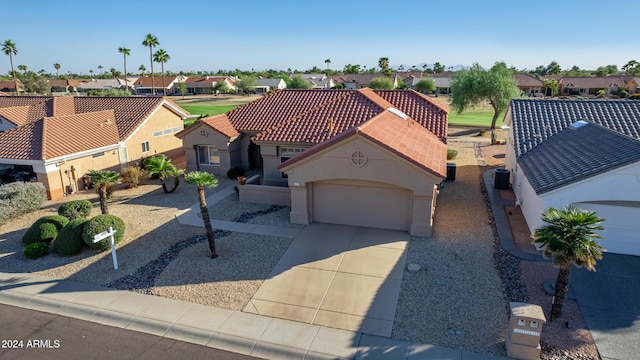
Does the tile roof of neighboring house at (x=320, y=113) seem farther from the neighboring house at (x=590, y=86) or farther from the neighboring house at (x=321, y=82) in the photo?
the neighboring house at (x=590, y=86)

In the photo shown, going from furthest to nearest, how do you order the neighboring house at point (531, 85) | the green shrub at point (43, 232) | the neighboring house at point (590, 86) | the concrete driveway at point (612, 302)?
the neighboring house at point (590, 86) < the neighboring house at point (531, 85) < the green shrub at point (43, 232) < the concrete driveway at point (612, 302)

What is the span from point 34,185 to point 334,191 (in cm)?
1501

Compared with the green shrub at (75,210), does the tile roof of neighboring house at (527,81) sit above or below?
above

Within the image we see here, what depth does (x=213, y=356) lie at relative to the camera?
32.3ft

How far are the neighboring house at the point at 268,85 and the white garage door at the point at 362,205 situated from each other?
308 ft

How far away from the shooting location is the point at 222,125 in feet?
84.2

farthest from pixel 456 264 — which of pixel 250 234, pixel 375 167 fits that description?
pixel 250 234

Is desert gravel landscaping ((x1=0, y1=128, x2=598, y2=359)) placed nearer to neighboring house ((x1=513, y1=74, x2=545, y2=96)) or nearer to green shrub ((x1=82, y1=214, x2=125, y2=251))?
green shrub ((x1=82, y1=214, x2=125, y2=251))

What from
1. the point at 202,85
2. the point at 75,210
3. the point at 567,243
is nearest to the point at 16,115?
the point at 75,210

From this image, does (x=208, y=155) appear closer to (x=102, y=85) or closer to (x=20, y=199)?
(x=20, y=199)

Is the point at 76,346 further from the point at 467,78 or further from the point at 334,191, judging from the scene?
the point at 467,78

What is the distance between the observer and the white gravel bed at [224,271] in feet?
40.3

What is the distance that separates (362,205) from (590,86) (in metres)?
96.4

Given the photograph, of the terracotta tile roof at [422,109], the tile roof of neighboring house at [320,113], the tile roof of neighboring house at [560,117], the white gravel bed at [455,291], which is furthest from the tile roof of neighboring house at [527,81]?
the white gravel bed at [455,291]
